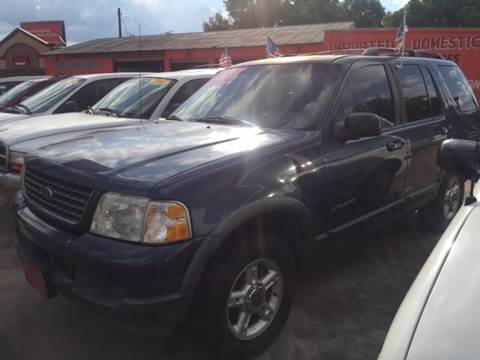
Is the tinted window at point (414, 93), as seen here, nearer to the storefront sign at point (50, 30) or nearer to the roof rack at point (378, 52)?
the roof rack at point (378, 52)

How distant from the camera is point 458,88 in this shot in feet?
16.9

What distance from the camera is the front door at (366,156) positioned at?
3.19 meters

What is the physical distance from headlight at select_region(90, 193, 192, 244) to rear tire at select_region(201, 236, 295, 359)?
0.99 feet

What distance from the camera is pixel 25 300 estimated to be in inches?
139

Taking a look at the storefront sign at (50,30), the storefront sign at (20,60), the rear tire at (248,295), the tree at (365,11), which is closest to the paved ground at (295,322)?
the rear tire at (248,295)

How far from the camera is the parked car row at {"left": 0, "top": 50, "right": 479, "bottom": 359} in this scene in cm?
229

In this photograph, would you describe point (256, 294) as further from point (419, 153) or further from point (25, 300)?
point (419, 153)

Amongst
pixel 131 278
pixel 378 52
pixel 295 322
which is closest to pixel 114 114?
pixel 378 52

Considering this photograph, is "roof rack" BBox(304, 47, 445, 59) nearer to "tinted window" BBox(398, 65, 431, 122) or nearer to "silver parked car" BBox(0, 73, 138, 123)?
"tinted window" BBox(398, 65, 431, 122)

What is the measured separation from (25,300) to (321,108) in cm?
266

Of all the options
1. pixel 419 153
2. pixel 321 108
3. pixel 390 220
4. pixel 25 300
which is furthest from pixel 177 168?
pixel 419 153

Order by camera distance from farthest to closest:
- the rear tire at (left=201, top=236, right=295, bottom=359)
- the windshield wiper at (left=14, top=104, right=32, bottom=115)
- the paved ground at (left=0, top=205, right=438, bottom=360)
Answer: the windshield wiper at (left=14, top=104, right=32, bottom=115) → the paved ground at (left=0, top=205, right=438, bottom=360) → the rear tire at (left=201, top=236, right=295, bottom=359)

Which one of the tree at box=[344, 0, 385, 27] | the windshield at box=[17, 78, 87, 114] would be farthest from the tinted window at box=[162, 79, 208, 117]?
the tree at box=[344, 0, 385, 27]

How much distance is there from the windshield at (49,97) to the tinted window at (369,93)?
510 centimetres
